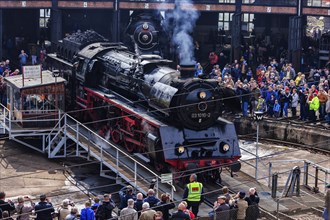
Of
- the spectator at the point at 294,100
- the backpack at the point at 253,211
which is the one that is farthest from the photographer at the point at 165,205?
the spectator at the point at 294,100

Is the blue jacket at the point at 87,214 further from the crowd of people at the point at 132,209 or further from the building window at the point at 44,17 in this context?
the building window at the point at 44,17

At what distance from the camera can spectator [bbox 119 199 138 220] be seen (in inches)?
667

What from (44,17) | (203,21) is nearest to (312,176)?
(203,21)

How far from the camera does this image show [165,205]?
1772 cm

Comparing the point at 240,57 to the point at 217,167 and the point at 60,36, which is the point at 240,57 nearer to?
the point at 60,36

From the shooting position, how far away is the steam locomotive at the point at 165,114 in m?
21.4

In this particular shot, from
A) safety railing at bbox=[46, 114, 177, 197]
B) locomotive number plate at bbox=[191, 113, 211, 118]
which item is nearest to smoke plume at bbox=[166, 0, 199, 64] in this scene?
safety railing at bbox=[46, 114, 177, 197]

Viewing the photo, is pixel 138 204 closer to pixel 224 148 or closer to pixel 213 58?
pixel 224 148

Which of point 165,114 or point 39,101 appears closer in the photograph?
point 165,114

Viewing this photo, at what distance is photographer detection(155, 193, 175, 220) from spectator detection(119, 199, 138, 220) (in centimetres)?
58

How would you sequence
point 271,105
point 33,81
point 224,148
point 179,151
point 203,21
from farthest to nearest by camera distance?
1. point 203,21
2. point 271,105
3. point 33,81
4. point 224,148
5. point 179,151

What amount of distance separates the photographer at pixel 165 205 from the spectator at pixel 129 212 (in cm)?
58

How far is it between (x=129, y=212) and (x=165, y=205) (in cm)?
106

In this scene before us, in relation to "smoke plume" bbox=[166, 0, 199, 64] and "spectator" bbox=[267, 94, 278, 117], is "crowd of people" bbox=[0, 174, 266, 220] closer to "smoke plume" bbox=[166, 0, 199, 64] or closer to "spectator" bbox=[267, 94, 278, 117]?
"spectator" bbox=[267, 94, 278, 117]
